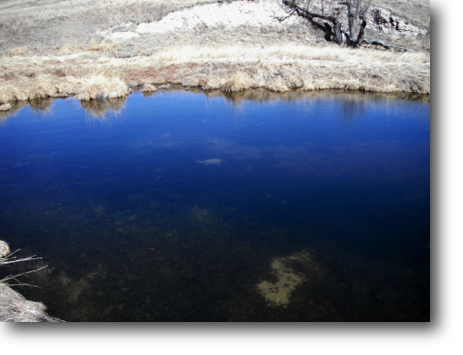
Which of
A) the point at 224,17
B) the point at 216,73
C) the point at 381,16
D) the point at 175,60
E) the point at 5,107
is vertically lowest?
the point at 5,107

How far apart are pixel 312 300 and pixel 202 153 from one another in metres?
3.49

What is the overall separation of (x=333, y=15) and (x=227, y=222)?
17729 mm

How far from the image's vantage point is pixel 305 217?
3.85 metres

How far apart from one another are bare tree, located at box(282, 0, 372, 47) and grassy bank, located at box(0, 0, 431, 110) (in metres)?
0.81

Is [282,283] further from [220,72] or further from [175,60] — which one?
[175,60]

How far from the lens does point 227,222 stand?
12.4 ft

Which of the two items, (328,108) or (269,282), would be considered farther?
(328,108)

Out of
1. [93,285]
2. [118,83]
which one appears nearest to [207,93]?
[118,83]

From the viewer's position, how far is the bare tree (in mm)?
16172

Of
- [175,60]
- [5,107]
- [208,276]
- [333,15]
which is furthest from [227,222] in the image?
[333,15]

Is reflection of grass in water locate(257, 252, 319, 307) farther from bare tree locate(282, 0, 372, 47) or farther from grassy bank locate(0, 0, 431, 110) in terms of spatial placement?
bare tree locate(282, 0, 372, 47)

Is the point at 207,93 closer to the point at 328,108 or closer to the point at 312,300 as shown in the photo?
the point at 328,108

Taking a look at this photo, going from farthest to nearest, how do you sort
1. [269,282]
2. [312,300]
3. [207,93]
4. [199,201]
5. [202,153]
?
[207,93], [202,153], [199,201], [269,282], [312,300]

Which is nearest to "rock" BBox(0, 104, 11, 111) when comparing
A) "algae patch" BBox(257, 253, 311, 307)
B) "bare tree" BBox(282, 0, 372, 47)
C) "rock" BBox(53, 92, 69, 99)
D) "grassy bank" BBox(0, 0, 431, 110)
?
"grassy bank" BBox(0, 0, 431, 110)
